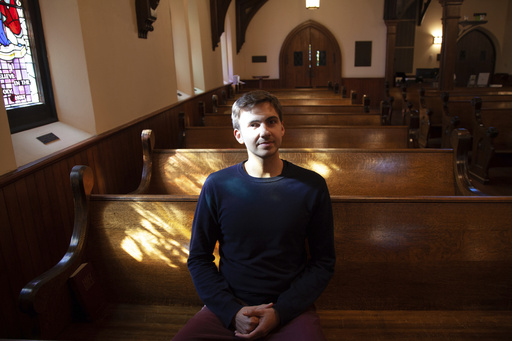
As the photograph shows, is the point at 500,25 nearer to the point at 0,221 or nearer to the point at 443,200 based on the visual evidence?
the point at 443,200

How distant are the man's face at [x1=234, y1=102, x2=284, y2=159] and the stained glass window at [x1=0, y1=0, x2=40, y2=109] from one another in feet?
5.35

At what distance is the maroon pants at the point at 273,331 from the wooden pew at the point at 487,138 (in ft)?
13.4

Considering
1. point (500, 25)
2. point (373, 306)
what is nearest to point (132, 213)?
point (373, 306)

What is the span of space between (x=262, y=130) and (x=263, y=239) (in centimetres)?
37

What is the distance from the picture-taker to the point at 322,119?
4328 millimetres

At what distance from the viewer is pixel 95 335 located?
1.66 m

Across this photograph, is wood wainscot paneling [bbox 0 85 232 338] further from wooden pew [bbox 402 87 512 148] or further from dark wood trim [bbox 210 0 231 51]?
dark wood trim [bbox 210 0 231 51]

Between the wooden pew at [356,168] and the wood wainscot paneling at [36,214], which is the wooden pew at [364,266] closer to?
the wood wainscot paneling at [36,214]

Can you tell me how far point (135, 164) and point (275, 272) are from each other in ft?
7.78

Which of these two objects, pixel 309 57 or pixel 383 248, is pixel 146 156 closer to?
pixel 383 248

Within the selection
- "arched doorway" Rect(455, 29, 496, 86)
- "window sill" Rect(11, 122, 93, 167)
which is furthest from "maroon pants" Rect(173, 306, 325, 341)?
"arched doorway" Rect(455, 29, 496, 86)

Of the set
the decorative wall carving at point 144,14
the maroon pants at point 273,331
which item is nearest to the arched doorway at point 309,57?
the decorative wall carving at point 144,14

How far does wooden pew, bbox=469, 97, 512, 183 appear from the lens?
4.58m

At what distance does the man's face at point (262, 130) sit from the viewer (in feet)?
4.46
